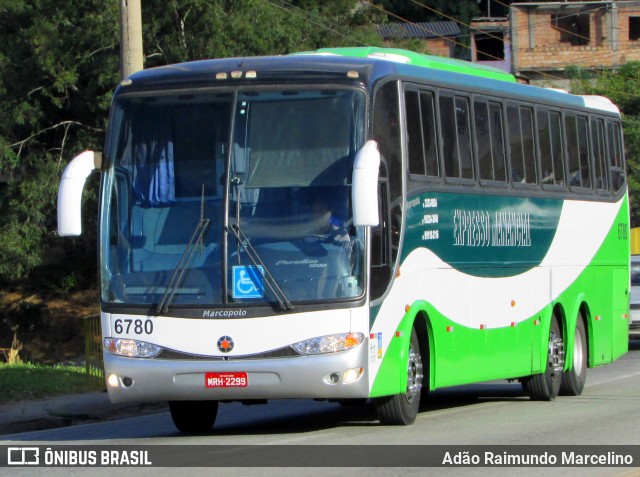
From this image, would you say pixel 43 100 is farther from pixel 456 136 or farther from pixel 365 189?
pixel 365 189

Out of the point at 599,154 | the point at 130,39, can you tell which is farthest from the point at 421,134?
the point at 599,154

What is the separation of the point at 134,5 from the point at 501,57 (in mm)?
57294

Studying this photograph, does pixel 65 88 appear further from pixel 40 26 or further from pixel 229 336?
pixel 229 336

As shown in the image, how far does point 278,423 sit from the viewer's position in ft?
45.5

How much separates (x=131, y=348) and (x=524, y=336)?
215 inches

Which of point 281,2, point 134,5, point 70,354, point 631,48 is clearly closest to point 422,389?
point 134,5

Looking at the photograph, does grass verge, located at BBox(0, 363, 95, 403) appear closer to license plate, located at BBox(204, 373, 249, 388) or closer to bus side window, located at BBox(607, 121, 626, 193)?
license plate, located at BBox(204, 373, 249, 388)

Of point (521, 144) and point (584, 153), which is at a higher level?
point (521, 144)

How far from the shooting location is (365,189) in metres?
11.1

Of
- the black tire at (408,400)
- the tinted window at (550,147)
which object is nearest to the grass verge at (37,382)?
the black tire at (408,400)

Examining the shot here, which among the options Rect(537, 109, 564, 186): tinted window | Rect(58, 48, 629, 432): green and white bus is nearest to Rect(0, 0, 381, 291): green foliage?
Rect(537, 109, 564, 186): tinted window

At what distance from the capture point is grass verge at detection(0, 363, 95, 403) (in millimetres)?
16672

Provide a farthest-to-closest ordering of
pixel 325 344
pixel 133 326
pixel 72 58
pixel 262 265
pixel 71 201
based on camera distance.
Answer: pixel 72 58 → pixel 133 326 → pixel 71 201 → pixel 262 265 → pixel 325 344

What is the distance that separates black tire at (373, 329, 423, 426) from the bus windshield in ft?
5.08
